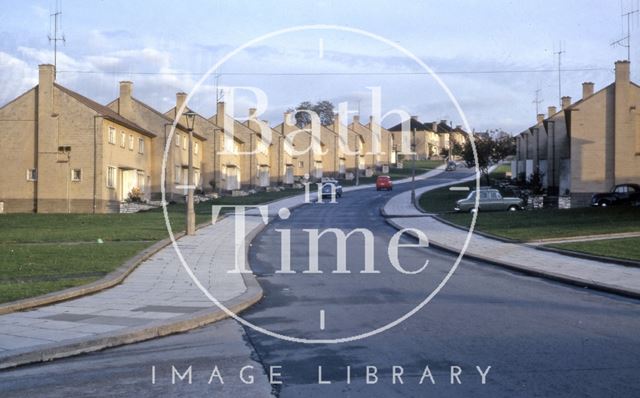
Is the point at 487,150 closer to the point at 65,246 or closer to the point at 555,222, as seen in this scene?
the point at 555,222

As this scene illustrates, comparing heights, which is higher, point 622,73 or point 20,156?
point 622,73

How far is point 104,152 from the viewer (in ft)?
153

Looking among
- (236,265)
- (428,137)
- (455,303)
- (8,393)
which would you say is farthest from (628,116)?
(428,137)

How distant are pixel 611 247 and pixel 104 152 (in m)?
32.4

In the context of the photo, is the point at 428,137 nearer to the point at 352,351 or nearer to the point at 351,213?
the point at 351,213

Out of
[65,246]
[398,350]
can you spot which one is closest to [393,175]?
[65,246]

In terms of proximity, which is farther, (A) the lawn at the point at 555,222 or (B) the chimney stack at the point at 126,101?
(B) the chimney stack at the point at 126,101

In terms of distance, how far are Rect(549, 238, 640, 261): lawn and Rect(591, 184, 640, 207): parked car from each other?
68.2 ft

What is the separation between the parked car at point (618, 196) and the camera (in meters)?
44.4

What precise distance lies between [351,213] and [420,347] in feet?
127

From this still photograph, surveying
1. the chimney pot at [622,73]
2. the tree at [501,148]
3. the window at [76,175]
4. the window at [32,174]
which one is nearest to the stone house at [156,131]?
the window at [76,175]

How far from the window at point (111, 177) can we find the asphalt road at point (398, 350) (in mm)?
34270

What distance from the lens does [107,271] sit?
16.1 meters

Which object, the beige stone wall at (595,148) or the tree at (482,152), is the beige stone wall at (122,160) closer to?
the tree at (482,152)
